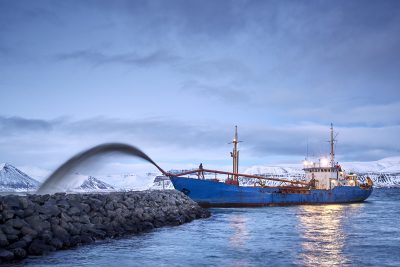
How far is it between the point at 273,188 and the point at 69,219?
3890 cm

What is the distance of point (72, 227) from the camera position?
2162 centimetres

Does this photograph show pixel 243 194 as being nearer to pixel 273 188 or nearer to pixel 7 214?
pixel 273 188

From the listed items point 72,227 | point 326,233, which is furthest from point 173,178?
point 72,227

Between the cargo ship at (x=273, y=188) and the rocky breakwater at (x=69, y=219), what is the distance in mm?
17385

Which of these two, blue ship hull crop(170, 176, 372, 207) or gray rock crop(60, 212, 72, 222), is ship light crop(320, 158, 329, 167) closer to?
blue ship hull crop(170, 176, 372, 207)

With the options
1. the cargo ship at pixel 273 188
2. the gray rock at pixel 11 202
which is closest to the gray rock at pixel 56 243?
the gray rock at pixel 11 202

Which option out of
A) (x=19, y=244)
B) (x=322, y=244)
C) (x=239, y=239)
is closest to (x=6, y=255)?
(x=19, y=244)

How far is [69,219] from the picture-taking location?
72.5 ft

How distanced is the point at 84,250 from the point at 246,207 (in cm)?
3557

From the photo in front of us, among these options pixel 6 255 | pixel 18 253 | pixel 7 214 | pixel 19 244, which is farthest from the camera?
pixel 7 214

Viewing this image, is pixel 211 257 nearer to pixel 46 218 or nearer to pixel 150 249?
pixel 150 249

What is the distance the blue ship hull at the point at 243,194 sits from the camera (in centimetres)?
5044

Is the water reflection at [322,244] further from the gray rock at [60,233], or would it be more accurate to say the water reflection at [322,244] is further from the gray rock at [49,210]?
the gray rock at [49,210]

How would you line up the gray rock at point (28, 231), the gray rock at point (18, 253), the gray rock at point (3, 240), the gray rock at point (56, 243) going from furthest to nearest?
1. the gray rock at point (56, 243)
2. the gray rock at point (28, 231)
3. the gray rock at point (3, 240)
4. the gray rock at point (18, 253)
